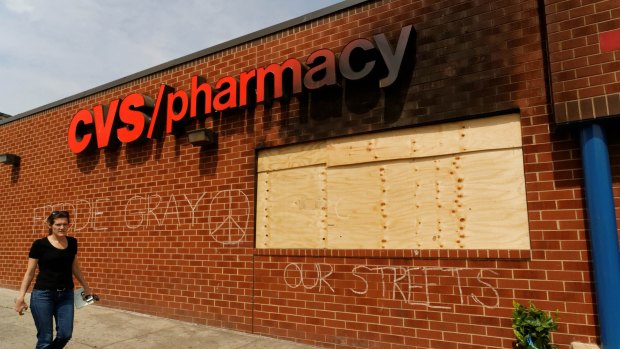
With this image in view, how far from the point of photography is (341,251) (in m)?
6.16

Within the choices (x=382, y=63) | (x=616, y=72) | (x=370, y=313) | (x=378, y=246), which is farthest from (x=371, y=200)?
(x=616, y=72)

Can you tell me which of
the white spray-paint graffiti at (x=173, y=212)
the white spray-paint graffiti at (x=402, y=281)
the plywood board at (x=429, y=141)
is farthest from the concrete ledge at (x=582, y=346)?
the white spray-paint graffiti at (x=173, y=212)

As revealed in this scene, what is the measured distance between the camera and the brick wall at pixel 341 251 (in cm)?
495

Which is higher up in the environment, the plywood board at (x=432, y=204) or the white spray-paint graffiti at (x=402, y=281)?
the plywood board at (x=432, y=204)

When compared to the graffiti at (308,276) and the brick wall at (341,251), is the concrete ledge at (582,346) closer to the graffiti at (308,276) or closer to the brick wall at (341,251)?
the brick wall at (341,251)

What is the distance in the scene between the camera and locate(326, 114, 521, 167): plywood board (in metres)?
5.31

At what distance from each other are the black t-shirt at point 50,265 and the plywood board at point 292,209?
3034 mm

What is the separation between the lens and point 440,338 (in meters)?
5.29

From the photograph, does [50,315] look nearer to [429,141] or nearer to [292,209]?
[292,209]

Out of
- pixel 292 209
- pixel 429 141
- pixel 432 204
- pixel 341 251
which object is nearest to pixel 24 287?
pixel 292 209

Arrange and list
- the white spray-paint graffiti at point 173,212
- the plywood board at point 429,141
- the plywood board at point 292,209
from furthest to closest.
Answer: the white spray-paint graffiti at point 173,212 < the plywood board at point 292,209 < the plywood board at point 429,141

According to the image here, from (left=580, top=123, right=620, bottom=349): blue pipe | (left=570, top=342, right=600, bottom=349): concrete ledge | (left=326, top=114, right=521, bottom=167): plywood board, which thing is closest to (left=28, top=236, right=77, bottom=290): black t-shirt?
(left=326, top=114, right=521, bottom=167): plywood board

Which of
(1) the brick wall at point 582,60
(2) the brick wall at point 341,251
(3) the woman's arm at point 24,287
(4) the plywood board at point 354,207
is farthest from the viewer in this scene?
(4) the plywood board at point 354,207

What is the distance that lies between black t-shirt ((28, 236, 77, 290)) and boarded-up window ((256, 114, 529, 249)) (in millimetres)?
3037
